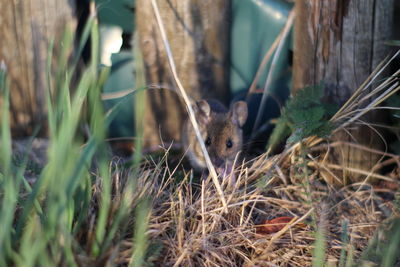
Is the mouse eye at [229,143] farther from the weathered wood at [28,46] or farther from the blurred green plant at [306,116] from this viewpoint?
the weathered wood at [28,46]

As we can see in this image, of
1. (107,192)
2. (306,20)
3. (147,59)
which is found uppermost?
(306,20)

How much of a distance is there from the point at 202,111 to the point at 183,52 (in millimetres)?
453

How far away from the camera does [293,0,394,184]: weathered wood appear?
3176mm

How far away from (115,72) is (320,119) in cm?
168

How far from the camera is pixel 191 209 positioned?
2594 millimetres

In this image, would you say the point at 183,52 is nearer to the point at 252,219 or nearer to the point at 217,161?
the point at 217,161

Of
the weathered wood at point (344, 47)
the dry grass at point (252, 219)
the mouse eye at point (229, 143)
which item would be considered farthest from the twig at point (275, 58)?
the dry grass at point (252, 219)

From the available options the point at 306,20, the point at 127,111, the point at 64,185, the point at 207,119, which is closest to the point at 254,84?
the point at 207,119

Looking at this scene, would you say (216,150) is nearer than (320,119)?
No

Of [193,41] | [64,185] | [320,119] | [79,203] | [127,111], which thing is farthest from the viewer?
[127,111]

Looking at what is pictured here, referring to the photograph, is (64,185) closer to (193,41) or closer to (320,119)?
(320,119)

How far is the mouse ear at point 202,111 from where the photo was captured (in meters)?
3.73

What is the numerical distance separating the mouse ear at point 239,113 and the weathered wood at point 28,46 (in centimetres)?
128

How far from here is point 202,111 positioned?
3820 millimetres
